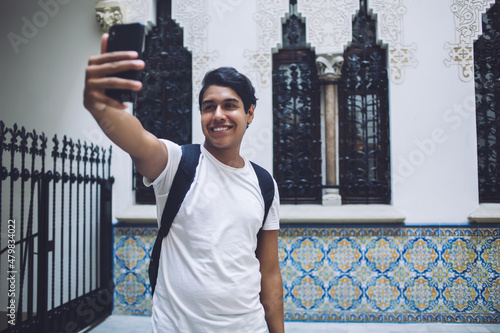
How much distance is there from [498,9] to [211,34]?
9.37 feet

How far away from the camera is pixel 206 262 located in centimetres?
129

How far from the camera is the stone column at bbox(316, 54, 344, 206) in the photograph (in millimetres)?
3887

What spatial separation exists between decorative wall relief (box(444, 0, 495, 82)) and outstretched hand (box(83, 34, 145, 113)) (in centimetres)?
368

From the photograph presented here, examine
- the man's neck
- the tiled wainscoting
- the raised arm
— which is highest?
the raised arm

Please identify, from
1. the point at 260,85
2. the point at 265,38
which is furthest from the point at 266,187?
the point at 265,38

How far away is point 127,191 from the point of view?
407 centimetres

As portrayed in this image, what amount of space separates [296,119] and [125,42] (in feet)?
10.5

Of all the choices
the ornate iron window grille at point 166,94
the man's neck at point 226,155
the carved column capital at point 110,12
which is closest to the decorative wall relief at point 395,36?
the ornate iron window grille at point 166,94

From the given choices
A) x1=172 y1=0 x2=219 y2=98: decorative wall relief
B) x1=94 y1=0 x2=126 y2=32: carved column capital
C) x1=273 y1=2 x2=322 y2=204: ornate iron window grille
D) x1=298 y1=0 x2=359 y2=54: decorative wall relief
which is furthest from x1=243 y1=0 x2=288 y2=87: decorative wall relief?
x1=94 y1=0 x2=126 y2=32: carved column capital

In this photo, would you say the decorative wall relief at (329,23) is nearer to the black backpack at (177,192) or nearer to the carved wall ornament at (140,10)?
the carved wall ornament at (140,10)

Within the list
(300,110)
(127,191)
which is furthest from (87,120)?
(300,110)

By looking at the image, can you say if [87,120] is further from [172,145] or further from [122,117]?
[122,117]

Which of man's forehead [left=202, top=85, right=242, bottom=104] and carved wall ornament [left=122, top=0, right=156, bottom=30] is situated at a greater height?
carved wall ornament [left=122, top=0, right=156, bottom=30]

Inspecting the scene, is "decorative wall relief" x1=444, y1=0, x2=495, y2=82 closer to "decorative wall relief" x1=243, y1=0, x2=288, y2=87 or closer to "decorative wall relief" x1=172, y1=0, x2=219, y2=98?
"decorative wall relief" x1=243, y1=0, x2=288, y2=87
